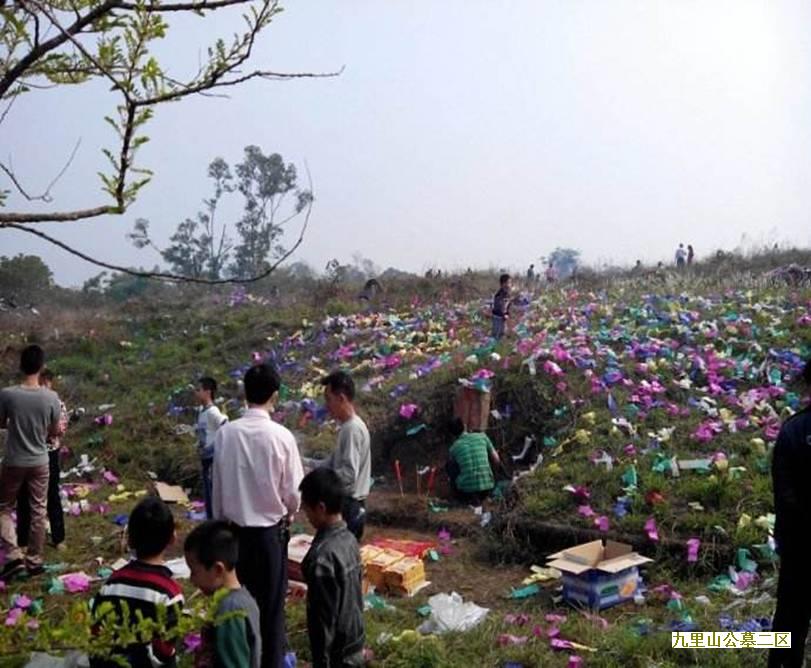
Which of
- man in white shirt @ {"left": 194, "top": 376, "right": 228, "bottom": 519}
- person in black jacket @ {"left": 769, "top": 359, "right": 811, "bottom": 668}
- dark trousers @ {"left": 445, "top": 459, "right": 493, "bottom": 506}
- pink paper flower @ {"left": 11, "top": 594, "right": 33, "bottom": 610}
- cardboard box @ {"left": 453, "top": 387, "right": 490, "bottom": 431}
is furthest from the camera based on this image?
cardboard box @ {"left": 453, "top": 387, "right": 490, "bottom": 431}

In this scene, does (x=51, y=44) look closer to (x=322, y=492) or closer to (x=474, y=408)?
(x=322, y=492)

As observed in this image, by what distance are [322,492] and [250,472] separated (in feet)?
1.98

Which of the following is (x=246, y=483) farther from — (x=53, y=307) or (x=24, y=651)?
(x=53, y=307)

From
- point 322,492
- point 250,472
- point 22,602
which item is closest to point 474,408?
point 22,602

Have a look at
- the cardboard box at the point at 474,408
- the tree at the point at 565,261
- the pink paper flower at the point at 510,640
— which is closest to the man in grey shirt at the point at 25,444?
the pink paper flower at the point at 510,640

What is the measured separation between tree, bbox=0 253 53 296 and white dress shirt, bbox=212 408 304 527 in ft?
90.0

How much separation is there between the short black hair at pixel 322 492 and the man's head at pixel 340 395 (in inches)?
44.0

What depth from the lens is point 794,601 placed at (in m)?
3.60

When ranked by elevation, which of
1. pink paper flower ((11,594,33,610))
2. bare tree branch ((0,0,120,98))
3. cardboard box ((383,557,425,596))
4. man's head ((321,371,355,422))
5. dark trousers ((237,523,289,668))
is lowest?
pink paper flower ((11,594,33,610))

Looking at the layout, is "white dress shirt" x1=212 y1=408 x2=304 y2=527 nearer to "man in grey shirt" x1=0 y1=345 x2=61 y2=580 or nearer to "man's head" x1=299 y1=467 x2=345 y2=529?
"man's head" x1=299 y1=467 x2=345 y2=529

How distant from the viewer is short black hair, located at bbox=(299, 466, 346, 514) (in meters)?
3.30

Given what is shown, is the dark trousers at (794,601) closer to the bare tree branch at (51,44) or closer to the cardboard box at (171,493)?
the bare tree branch at (51,44)

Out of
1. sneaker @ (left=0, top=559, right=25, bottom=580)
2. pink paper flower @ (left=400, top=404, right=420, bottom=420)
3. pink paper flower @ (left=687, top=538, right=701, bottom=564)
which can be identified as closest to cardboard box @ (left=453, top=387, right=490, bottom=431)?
pink paper flower @ (left=400, top=404, right=420, bottom=420)

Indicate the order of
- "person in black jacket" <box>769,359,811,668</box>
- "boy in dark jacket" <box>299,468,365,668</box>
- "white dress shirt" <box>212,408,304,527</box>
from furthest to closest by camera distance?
"white dress shirt" <box>212,408,304,527</box>, "person in black jacket" <box>769,359,811,668</box>, "boy in dark jacket" <box>299,468,365,668</box>
